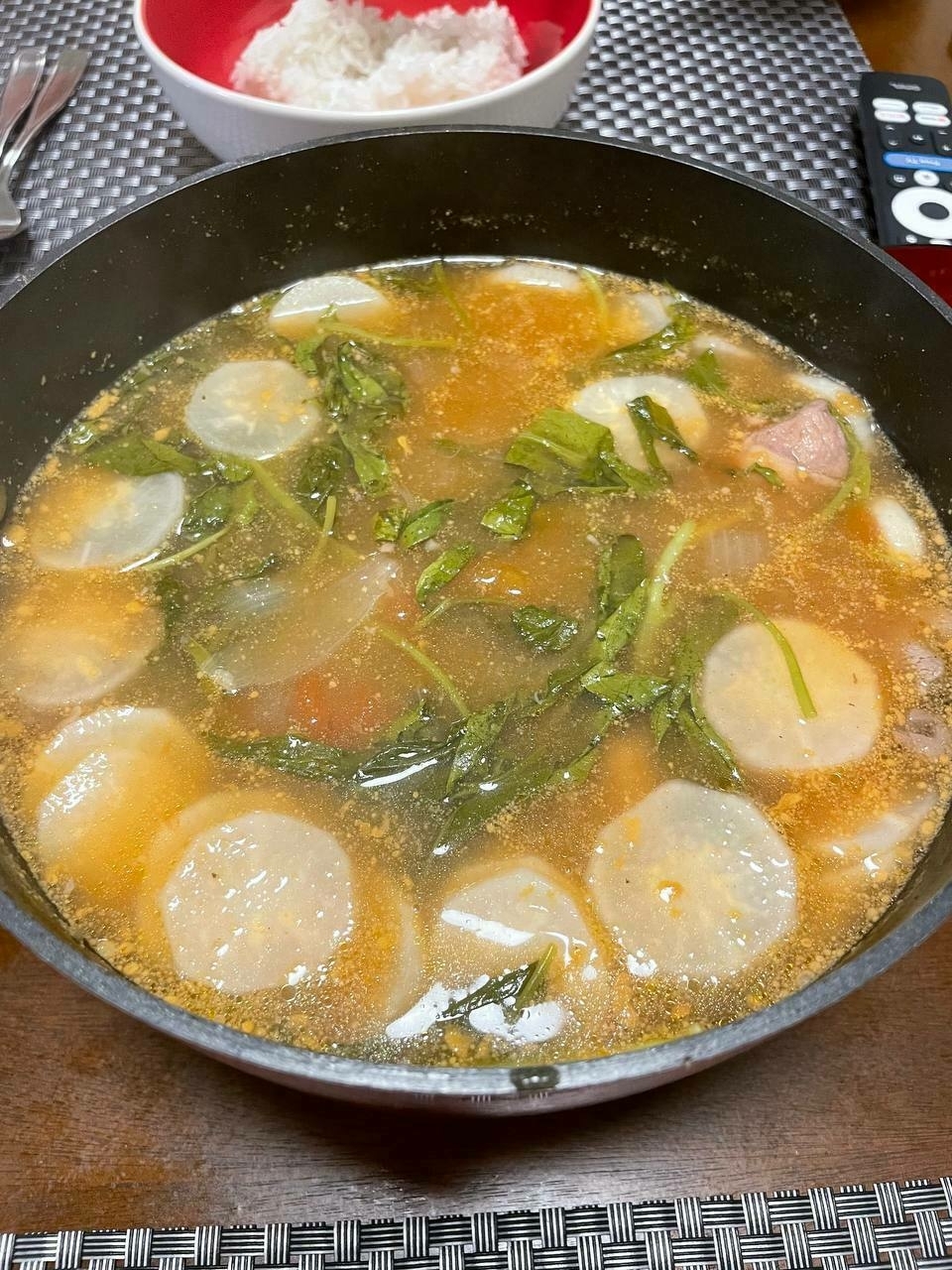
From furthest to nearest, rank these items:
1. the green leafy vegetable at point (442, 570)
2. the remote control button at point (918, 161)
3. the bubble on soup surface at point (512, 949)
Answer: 1. the remote control button at point (918, 161)
2. the green leafy vegetable at point (442, 570)
3. the bubble on soup surface at point (512, 949)

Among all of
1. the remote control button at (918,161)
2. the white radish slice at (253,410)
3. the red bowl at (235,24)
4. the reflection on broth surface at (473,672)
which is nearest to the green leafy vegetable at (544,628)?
the reflection on broth surface at (473,672)

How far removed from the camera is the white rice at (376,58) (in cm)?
188

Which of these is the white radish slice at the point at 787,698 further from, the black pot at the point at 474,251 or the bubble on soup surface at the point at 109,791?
the bubble on soup surface at the point at 109,791

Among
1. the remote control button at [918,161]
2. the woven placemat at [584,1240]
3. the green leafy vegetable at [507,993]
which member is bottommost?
the woven placemat at [584,1240]

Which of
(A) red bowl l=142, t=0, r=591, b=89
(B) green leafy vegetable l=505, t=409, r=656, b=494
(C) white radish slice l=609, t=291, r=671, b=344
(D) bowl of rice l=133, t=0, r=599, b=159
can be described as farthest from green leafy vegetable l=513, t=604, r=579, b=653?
(A) red bowl l=142, t=0, r=591, b=89

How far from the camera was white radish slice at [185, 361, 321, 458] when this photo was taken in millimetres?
1546

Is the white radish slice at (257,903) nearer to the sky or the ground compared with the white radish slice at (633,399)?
nearer to the ground

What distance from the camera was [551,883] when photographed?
1.12 metres

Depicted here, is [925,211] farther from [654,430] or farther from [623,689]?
[623,689]

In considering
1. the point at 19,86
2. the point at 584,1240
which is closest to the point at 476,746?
the point at 584,1240

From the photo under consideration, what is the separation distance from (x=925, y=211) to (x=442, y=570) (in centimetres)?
132

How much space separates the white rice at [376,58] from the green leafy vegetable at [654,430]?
79cm

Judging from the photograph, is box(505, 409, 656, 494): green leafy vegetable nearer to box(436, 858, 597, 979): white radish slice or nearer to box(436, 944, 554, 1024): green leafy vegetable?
box(436, 858, 597, 979): white radish slice

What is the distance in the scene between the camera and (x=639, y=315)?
1.74 meters
